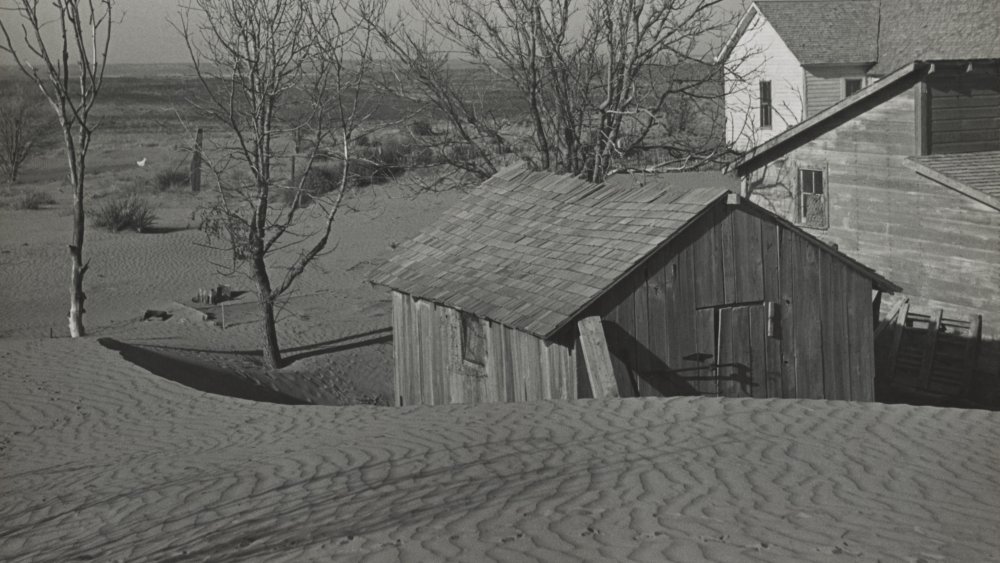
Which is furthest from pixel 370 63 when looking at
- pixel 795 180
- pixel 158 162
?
pixel 158 162

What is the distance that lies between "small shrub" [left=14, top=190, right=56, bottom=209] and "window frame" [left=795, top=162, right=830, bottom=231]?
28748mm

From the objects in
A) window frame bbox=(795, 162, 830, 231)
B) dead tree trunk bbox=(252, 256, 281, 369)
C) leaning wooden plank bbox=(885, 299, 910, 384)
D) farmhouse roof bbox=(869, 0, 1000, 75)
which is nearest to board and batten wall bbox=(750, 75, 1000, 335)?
window frame bbox=(795, 162, 830, 231)

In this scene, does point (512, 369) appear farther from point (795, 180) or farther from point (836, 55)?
point (836, 55)

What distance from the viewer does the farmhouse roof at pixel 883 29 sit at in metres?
32.8

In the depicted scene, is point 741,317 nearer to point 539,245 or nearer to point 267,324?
point 539,245

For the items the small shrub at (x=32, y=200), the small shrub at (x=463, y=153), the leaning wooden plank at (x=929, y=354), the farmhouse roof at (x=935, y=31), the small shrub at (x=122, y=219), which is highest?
the farmhouse roof at (x=935, y=31)

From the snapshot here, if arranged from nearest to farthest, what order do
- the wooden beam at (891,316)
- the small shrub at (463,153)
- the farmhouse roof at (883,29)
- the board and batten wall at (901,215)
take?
the board and batten wall at (901,215), the wooden beam at (891,316), the small shrub at (463,153), the farmhouse roof at (883,29)

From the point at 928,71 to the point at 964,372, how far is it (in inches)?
197

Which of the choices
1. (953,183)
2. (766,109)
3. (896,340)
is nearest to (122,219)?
(766,109)

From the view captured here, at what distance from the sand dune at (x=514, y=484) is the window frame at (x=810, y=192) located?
9.57 m

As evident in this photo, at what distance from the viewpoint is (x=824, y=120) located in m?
20.3

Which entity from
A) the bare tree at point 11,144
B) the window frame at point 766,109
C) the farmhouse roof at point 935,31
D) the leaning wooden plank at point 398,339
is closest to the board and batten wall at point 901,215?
the leaning wooden plank at point 398,339

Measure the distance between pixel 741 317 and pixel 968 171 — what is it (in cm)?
698

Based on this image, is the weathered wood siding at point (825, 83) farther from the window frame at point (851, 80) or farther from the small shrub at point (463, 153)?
the small shrub at point (463, 153)
